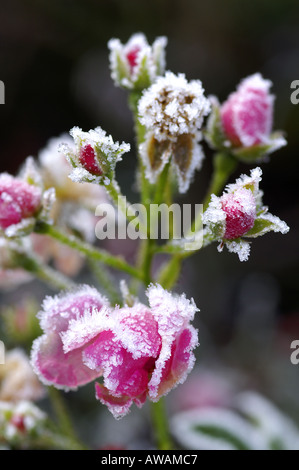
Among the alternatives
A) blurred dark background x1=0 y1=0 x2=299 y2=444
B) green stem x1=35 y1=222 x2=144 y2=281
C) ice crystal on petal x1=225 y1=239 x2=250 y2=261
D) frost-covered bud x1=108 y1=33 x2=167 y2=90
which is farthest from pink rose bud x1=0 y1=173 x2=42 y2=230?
blurred dark background x1=0 y1=0 x2=299 y2=444

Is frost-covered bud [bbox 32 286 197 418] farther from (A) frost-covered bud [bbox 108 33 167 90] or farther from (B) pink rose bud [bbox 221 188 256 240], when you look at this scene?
(A) frost-covered bud [bbox 108 33 167 90]

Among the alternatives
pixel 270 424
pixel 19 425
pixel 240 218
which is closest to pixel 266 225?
pixel 240 218

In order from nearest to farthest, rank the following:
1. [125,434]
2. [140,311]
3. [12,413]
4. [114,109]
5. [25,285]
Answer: [140,311] → [12,413] → [125,434] → [25,285] → [114,109]

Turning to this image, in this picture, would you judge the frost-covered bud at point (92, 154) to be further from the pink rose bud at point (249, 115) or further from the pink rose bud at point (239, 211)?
the pink rose bud at point (249, 115)

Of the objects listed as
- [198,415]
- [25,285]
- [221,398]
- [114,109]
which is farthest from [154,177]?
[114,109]

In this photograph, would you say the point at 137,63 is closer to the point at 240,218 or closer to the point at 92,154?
the point at 92,154

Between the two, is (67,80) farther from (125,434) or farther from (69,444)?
(69,444)
